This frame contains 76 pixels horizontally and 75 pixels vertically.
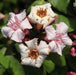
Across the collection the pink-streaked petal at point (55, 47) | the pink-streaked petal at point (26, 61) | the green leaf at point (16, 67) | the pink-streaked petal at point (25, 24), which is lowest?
the green leaf at point (16, 67)

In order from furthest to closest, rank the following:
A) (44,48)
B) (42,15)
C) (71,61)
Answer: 1. (71,61)
2. (42,15)
3. (44,48)

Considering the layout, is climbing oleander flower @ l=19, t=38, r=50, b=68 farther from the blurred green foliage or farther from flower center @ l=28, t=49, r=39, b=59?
the blurred green foliage

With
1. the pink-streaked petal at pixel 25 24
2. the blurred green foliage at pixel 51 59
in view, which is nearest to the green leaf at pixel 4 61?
the blurred green foliage at pixel 51 59

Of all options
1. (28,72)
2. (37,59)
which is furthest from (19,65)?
(37,59)

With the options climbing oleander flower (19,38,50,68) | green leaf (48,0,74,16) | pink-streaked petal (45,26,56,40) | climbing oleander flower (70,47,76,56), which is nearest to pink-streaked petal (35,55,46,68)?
climbing oleander flower (19,38,50,68)

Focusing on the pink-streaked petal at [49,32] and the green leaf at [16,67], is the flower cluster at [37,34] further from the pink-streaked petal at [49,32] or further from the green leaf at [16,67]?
the green leaf at [16,67]

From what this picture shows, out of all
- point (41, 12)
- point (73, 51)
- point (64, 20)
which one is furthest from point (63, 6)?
point (73, 51)

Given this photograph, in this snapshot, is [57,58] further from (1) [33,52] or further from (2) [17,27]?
(2) [17,27]
